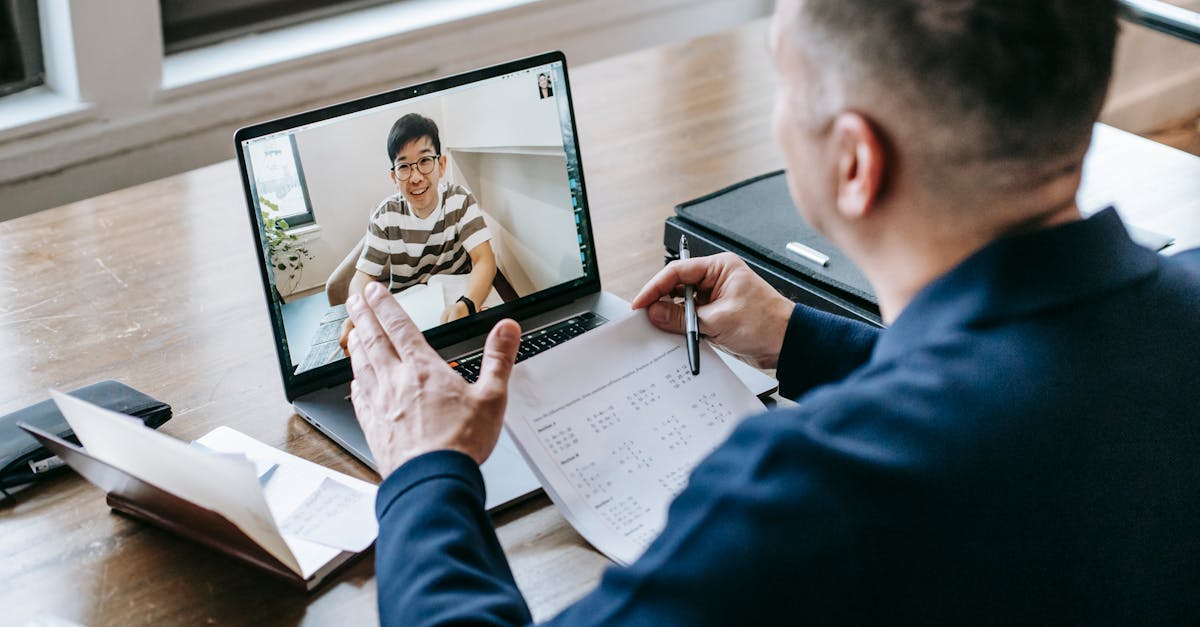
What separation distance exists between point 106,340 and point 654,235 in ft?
2.23

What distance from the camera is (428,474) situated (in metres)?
0.88

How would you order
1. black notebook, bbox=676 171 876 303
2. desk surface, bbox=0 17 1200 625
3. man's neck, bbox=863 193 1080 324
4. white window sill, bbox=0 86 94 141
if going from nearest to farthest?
1. man's neck, bbox=863 193 1080 324
2. desk surface, bbox=0 17 1200 625
3. black notebook, bbox=676 171 876 303
4. white window sill, bbox=0 86 94 141

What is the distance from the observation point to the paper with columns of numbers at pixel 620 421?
1.00m

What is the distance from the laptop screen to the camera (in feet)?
3.80

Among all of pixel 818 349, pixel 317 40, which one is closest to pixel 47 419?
pixel 818 349

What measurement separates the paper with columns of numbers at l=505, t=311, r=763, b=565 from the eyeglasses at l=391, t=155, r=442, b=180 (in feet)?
0.81

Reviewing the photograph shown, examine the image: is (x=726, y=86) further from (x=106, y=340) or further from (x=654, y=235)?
(x=106, y=340)

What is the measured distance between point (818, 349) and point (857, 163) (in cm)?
43

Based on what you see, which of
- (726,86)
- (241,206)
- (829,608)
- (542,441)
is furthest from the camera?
(726,86)

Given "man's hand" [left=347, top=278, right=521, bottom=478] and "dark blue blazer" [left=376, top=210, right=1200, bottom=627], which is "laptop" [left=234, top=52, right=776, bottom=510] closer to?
"man's hand" [left=347, top=278, right=521, bottom=478]

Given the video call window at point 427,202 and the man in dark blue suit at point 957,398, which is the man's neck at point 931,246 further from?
the video call window at point 427,202

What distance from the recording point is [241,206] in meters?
1.64

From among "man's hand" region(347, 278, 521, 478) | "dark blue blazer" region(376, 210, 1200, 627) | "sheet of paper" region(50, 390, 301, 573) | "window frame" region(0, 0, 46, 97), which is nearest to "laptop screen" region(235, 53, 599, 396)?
"man's hand" region(347, 278, 521, 478)

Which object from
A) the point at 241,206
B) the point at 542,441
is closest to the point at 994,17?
the point at 542,441
